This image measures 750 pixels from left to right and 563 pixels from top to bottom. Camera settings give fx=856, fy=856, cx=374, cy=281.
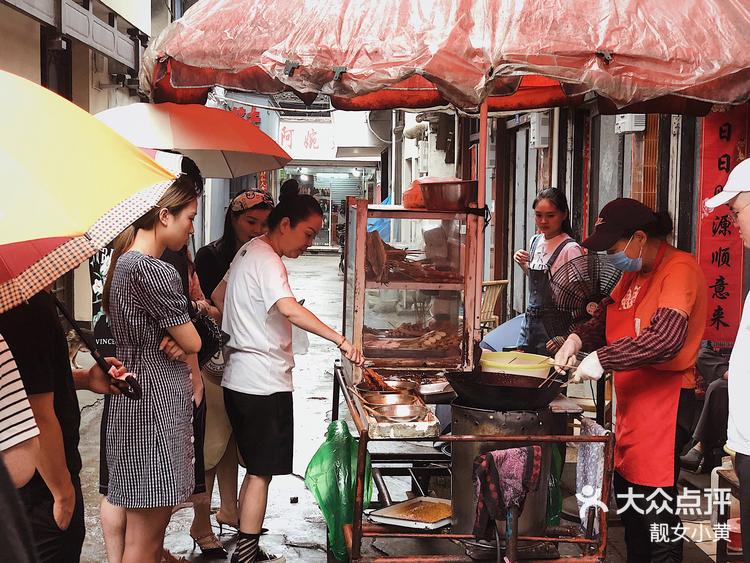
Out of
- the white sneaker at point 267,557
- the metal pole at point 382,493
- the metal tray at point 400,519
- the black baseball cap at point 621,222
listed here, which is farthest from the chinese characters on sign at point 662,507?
the white sneaker at point 267,557

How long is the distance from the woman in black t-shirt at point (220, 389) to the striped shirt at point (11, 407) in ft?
8.83

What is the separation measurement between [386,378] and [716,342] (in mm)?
2742

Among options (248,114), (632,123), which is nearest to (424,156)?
(248,114)

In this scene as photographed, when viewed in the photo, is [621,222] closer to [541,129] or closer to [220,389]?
[220,389]

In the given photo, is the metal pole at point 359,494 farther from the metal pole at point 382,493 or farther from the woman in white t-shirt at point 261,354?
the metal pole at point 382,493

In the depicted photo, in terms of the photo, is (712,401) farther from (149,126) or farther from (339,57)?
(149,126)

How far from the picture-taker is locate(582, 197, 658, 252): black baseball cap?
4.27m

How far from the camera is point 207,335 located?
14.8 ft

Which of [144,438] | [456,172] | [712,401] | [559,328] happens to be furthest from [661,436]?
[456,172]

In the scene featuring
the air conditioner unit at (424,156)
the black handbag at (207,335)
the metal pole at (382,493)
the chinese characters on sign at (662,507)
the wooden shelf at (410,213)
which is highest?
the air conditioner unit at (424,156)

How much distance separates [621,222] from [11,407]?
118 inches

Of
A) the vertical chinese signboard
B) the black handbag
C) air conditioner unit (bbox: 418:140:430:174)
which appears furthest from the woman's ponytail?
air conditioner unit (bbox: 418:140:430:174)

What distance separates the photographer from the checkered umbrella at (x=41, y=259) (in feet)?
7.97

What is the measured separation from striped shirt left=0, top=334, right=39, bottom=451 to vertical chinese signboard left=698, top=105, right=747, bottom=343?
4.94 meters
